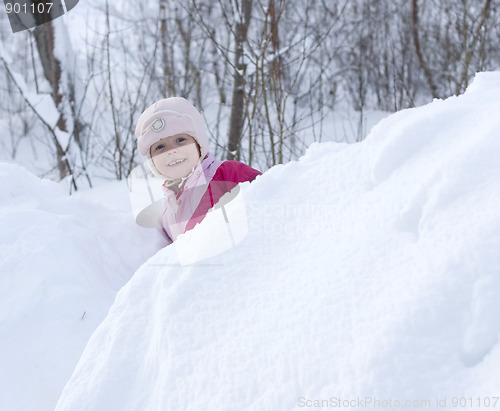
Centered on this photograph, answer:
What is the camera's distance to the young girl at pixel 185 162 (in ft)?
6.91

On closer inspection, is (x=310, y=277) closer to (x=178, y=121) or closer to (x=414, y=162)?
(x=414, y=162)

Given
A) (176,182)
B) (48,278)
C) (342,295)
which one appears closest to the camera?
(342,295)

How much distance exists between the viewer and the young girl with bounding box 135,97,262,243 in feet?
6.91

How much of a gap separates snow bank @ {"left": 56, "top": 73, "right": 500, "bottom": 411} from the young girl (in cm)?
94

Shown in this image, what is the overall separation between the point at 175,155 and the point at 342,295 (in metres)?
1.44

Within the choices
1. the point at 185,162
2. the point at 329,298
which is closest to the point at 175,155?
the point at 185,162

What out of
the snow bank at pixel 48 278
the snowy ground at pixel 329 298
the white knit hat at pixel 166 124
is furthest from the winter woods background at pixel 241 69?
the snowy ground at pixel 329 298

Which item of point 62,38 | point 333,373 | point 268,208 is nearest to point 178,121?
point 268,208

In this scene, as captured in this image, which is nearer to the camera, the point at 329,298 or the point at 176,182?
the point at 329,298

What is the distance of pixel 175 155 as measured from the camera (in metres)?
2.12

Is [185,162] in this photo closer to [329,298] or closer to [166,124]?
[166,124]

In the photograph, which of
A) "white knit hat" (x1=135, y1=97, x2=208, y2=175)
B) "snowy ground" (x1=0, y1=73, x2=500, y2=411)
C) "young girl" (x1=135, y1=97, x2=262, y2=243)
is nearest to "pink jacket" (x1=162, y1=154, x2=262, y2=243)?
"young girl" (x1=135, y1=97, x2=262, y2=243)

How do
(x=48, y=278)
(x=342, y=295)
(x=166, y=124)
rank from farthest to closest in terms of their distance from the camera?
(x=166, y=124), (x=48, y=278), (x=342, y=295)

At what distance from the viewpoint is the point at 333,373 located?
74 cm
